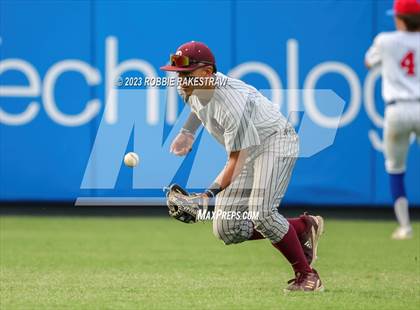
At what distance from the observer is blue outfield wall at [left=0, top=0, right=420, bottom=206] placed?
12.8 m

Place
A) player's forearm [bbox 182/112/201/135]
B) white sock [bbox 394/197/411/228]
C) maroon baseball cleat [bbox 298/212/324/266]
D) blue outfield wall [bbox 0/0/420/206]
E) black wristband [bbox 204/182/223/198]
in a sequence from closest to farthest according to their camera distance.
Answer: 1. black wristband [bbox 204/182/223/198]
2. player's forearm [bbox 182/112/201/135]
3. maroon baseball cleat [bbox 298/212/324/266]
4. white sock [bbox 394/197/411/228]
5. blue outfield wall [bbox 0/0/420/206]

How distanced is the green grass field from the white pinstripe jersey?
109cm

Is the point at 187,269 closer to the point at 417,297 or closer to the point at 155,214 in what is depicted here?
the point at 417,297

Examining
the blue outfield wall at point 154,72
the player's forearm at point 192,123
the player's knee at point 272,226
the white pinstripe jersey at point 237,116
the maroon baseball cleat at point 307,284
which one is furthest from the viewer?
the blue outfield wall at point 154,72

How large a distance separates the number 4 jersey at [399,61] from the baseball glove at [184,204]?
168cm

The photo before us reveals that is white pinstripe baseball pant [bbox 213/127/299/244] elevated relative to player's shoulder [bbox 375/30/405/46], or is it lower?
lower

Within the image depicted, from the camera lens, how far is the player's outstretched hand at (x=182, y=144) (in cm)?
716

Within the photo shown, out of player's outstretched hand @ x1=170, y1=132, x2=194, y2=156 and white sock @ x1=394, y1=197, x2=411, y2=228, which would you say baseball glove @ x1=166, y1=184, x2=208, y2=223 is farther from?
white sock @ x1=394, y1=197, x2=411, y2=228

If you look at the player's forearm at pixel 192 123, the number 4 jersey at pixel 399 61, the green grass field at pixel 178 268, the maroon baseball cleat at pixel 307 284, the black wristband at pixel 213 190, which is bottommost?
the green grass field at pixel 178 268

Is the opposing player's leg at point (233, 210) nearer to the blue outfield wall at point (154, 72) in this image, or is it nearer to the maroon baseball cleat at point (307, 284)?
the maroon baseball cleat at point (307, 284)

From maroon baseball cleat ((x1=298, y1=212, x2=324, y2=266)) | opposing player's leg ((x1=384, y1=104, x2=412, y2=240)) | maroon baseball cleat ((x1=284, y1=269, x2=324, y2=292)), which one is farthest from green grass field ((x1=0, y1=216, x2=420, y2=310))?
opposing player's leg ((x1=384, y1=104, x2=412, y2=240))

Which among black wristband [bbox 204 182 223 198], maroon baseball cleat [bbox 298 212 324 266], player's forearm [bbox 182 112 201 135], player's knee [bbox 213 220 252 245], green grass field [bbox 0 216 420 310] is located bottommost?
green grass field [bbox 0 216 420 310]

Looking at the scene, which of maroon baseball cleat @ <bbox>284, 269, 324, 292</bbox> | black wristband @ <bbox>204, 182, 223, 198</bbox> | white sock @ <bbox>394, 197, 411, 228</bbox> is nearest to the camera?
black wristband @ <bbox>204, 182, 223, 198</bbox>

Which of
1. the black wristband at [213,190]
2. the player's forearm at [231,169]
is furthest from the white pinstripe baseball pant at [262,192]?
the black wristband at [213,190]
